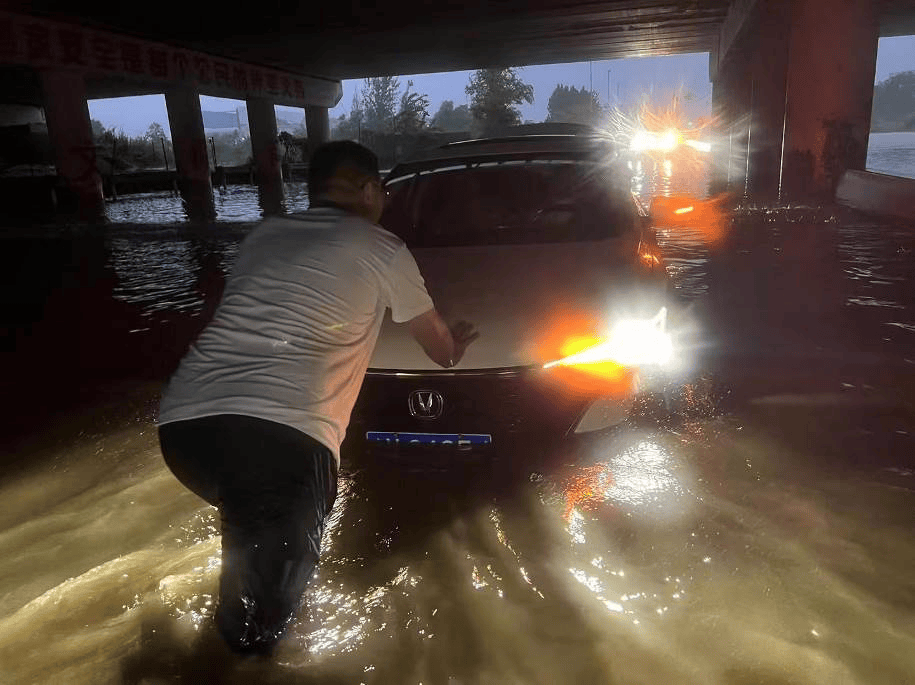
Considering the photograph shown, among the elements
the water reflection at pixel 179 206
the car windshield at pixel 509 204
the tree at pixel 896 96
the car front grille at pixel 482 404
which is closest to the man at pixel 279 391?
the car front grille at pixel 482 404

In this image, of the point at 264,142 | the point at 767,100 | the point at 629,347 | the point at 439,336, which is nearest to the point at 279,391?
the point at 439,336

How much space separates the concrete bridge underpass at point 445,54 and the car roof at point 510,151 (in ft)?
39.5

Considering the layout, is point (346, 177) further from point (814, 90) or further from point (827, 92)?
point (827, 92)

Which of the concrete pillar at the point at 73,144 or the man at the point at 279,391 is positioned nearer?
the man at the point at 279,391

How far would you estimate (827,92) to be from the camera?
1420cm

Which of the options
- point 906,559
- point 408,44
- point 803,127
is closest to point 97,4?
point 408,44

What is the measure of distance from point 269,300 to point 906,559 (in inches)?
112

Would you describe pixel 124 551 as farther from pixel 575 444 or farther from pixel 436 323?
pixel 575 444

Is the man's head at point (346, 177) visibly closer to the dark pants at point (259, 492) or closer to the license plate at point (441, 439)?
the dark pants at point (259, 492)

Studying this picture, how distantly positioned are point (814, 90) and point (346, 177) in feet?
50.2

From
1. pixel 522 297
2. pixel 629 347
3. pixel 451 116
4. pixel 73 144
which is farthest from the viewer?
pixel 451 116

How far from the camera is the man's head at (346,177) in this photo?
227 centimetres

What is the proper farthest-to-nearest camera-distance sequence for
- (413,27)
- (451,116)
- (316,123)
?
(451,116) → (316,123) → (413,27)

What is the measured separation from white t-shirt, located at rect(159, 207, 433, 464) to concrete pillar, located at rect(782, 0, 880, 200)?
15.2 metres
